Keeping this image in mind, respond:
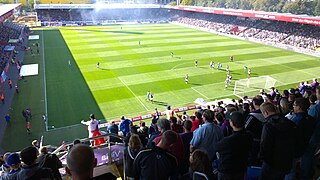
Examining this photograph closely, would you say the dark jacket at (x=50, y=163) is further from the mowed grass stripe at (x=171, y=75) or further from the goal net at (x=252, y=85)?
the mowed grass stripe at (x=171, y=75)

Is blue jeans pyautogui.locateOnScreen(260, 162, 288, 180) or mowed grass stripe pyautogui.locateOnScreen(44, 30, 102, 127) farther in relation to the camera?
mowed grass stripe pyautogui.locateOnScreen(44, 30, 102, 127)

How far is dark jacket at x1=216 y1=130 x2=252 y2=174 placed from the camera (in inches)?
179

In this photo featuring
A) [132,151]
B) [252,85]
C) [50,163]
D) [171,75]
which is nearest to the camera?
[132,151]

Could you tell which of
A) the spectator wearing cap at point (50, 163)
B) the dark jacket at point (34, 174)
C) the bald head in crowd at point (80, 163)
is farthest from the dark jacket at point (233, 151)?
the spectator wearing cap at point (50, 163)

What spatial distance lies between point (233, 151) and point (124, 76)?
27.3 meters

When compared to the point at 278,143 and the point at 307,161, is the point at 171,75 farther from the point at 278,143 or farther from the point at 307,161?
the point at 278,143

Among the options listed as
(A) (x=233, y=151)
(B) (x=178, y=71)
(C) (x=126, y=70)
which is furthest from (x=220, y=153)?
(C) (x=126, y=70)

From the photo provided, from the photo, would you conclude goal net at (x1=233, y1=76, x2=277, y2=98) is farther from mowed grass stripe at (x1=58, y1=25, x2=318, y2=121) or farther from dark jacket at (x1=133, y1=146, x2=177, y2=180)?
dark jacket at (x1=133, y1=146, x2=177, y2=180)

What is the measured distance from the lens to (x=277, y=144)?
473 centimetres

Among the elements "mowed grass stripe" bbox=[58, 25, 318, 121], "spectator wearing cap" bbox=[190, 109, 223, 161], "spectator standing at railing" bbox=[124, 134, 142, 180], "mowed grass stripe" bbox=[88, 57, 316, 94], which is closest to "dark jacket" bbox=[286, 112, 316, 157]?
"spectator wearing cap" bbox=[190, 109, 223, 161]

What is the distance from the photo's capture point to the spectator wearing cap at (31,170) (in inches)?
156

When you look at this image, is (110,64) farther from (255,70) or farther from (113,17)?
(113,17)

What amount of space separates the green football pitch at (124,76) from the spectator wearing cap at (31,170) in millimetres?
15533

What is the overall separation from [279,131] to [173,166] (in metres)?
1.95
